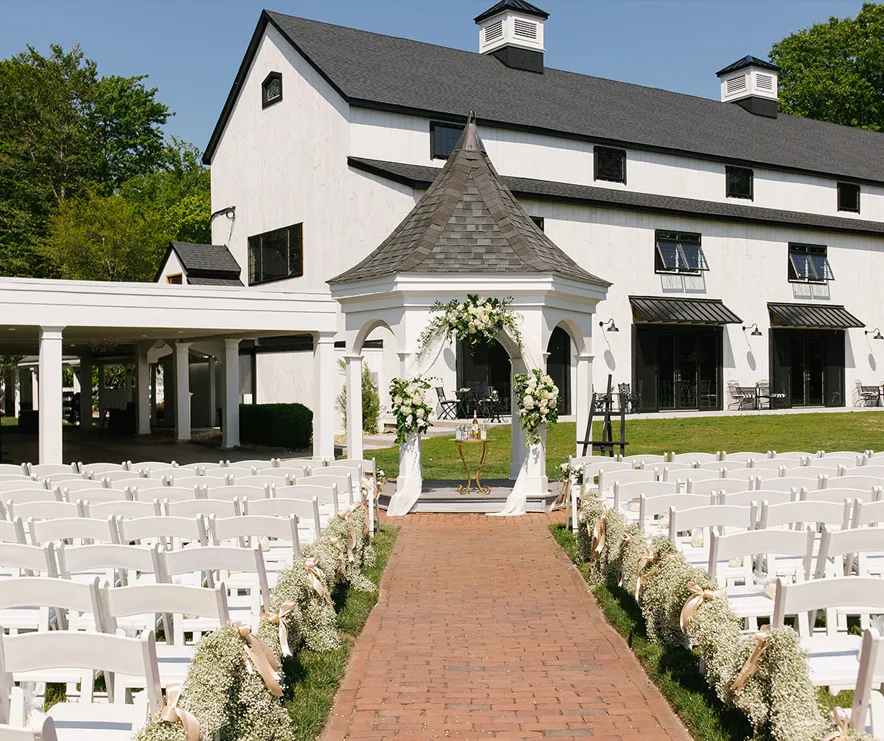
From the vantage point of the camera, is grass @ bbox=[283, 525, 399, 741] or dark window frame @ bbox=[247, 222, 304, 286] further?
dark window frame @ bbox=[247, 222, 304, 286]

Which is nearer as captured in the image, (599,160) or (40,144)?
(599,160)

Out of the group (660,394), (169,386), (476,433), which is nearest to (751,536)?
(476,433)

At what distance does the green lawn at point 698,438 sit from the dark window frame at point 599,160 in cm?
952

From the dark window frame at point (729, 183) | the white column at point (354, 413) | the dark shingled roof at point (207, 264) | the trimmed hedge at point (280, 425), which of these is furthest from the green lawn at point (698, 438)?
the dark shingled roof at point (207, 264)

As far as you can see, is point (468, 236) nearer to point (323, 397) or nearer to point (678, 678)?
point (323, 397)

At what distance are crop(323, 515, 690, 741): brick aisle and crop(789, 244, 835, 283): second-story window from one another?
30.6 m

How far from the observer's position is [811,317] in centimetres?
3797

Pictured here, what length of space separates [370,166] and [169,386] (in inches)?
596

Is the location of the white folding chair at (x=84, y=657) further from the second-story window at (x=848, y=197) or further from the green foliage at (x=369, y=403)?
Answer: the second-story window at (x=848, y=197)

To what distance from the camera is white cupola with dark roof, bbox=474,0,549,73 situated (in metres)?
38.2

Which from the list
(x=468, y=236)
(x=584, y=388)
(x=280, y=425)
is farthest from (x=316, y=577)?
(x=280, y=425)

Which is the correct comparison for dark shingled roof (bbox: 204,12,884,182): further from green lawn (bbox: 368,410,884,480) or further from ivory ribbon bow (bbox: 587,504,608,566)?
ivory ribbon bow (bbox: 587,504,608,566)

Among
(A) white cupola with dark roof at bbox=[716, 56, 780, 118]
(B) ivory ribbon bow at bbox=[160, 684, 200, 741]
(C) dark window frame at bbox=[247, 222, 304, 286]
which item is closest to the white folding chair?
(B) ivory ribbon bow at bbox=[160, 684, 200, 741]

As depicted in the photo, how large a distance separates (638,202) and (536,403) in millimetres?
20989
